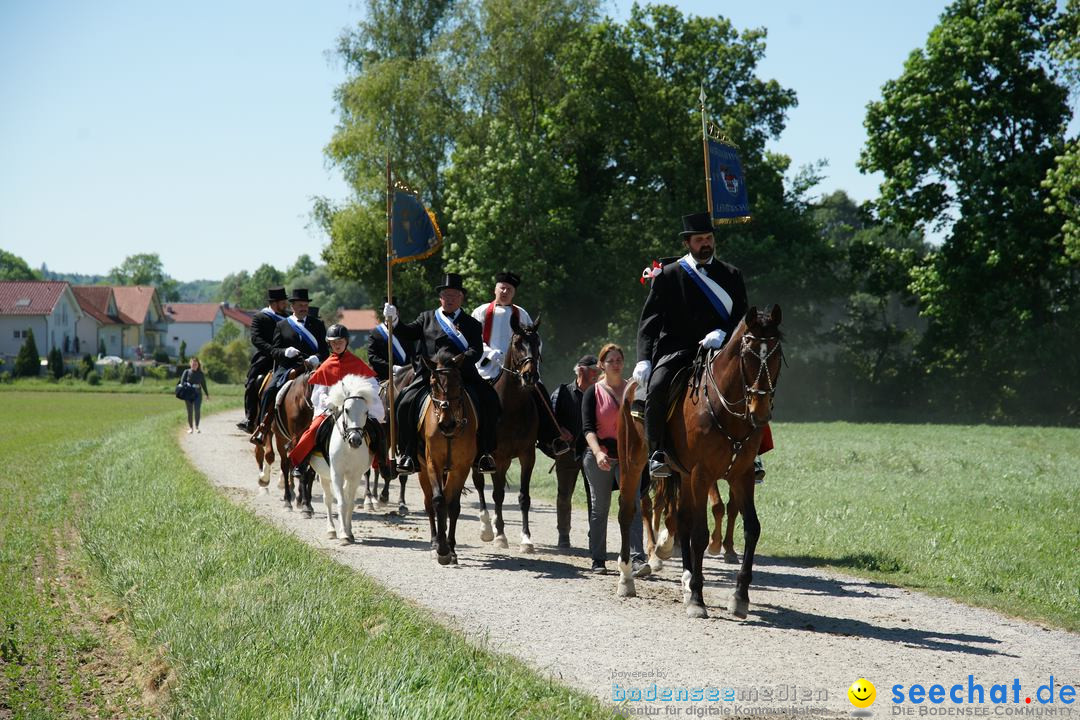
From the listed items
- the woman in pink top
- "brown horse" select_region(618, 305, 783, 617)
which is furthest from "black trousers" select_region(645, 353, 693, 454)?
the woman in pink top

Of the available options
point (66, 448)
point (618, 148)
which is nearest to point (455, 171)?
point (618, 148)

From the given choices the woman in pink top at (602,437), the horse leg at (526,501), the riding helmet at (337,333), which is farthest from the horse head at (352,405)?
the woman in pink top at (602,437)

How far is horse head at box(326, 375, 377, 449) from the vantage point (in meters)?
13.3

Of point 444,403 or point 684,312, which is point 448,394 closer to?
point 444,403

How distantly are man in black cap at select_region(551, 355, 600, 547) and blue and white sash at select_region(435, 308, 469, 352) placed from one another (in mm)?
1395

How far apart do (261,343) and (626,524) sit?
945cm

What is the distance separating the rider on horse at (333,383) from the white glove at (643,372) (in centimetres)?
517

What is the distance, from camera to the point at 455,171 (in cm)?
4506

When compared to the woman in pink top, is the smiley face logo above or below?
below

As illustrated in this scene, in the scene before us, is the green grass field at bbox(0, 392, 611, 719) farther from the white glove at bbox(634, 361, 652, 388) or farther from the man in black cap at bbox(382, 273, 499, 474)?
the white glove at bbox(634, 361, 652, 388)

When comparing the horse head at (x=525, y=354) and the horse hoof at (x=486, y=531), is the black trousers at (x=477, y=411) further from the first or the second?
the horse hoof at (x=486, y=531)

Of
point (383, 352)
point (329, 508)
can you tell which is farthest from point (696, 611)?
point (383, 352)

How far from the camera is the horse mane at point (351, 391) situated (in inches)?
534

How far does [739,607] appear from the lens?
29.7 ft
